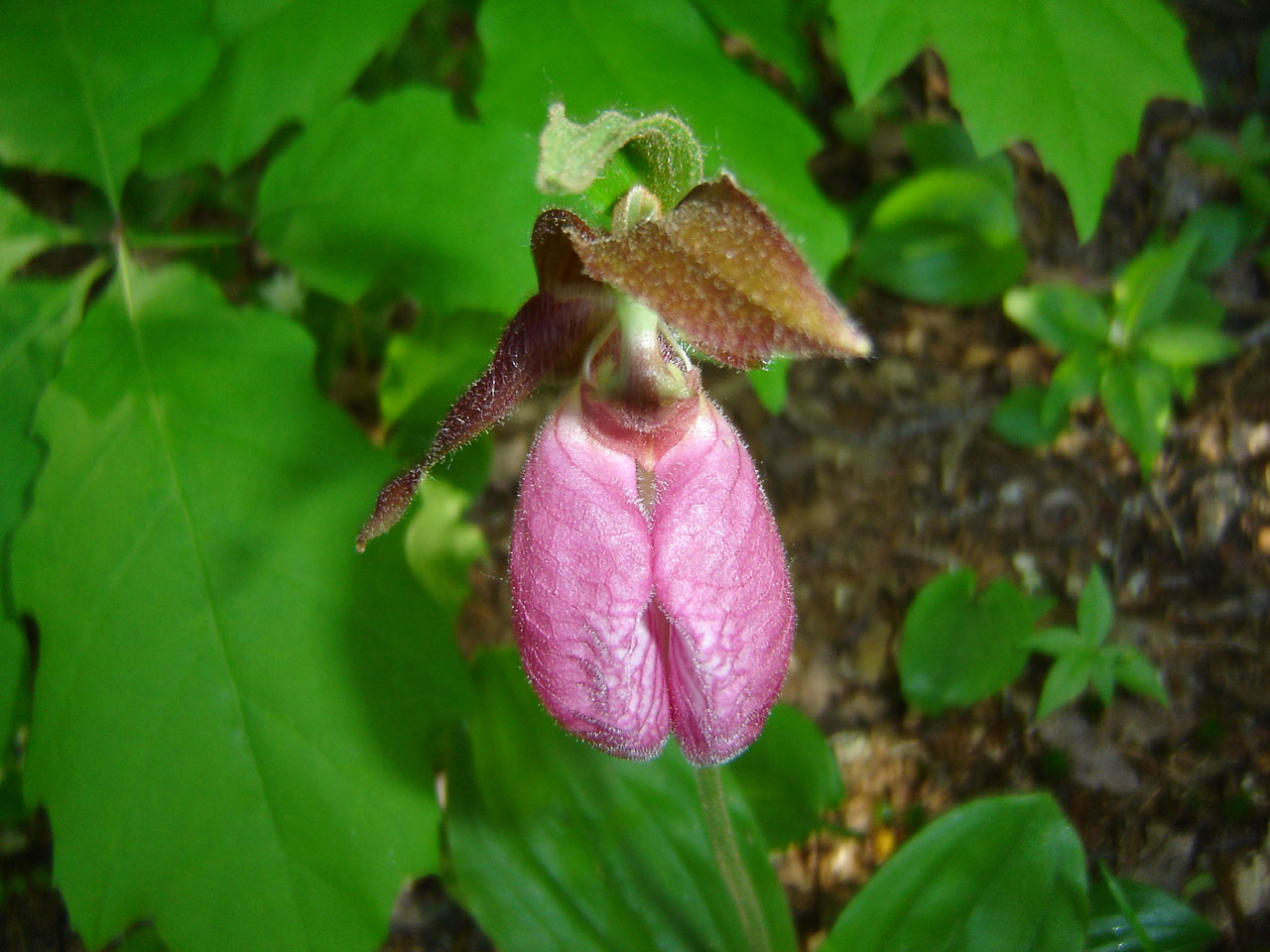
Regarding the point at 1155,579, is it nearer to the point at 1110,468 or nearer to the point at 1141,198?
the point at 1110,468

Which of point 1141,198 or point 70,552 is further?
point 1141,198

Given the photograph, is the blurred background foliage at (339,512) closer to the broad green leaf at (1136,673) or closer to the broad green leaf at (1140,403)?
the broad green leaf at (1136,673)

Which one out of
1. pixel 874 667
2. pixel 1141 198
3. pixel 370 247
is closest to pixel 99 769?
pixel 370 247

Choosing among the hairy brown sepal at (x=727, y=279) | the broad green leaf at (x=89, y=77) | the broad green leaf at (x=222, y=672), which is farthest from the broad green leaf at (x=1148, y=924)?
the broad green leaf at (x=89, y=77)

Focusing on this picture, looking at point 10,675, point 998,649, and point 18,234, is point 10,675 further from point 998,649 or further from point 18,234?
point 998,649

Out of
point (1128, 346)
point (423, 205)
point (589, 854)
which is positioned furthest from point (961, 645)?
point (423, 205)

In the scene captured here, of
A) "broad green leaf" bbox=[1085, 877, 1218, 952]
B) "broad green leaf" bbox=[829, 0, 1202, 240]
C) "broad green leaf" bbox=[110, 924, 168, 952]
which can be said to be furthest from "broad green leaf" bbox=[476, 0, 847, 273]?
"broad green leaf" bbox=[110, 924, 168, 952]
